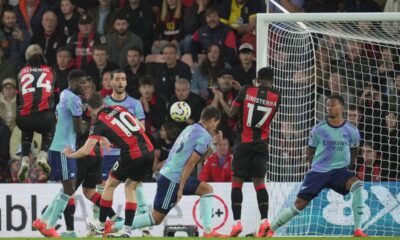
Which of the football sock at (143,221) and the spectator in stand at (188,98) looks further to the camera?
the spectator in stand at (188,98)

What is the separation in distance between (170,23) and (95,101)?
20.1 feet

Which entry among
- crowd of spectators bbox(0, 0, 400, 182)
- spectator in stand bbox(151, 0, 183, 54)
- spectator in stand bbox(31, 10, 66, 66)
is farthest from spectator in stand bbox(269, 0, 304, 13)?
spectator in stand bbox(31, 10, 66, 66)

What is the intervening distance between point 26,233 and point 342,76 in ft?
16.6

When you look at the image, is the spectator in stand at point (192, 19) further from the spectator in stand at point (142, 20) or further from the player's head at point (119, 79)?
the player's head at point (119, 79)

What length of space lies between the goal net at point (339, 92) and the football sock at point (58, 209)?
2943 millimetres

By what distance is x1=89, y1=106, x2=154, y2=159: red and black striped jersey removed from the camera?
15445 mm

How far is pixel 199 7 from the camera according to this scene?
71.8 feet

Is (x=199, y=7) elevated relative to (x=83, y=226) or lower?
elevated

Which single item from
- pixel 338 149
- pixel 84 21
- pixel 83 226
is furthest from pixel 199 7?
pixel 338 149

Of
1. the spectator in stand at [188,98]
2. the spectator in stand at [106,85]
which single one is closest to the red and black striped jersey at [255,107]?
the spectator in stand at [188,98]

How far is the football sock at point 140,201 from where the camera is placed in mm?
16625

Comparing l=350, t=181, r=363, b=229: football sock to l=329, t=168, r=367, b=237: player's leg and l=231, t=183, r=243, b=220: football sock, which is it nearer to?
l=329, t=168, r=367, b=237: player's leg

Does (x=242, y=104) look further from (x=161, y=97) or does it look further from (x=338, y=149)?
(x=161, y=97)

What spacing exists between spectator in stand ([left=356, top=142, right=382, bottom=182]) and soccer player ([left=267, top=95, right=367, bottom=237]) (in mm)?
2236
